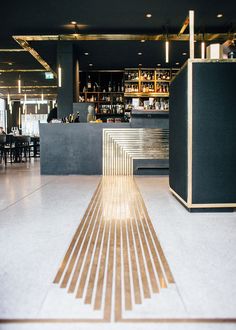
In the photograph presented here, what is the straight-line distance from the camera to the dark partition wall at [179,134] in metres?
3.49

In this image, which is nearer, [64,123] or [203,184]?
[203,184]

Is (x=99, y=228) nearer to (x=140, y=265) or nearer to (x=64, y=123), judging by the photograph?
(x=140, y=265)

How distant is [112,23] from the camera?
7.71 meters

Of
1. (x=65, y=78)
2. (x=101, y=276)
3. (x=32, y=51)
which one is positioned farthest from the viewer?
(x=32, y=51)

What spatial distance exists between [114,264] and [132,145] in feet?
17.5

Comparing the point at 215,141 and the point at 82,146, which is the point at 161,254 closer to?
the point at 215,141

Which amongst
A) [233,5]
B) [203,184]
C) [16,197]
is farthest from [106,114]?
[203,184]

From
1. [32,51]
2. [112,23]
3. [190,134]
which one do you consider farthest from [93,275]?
[32,51]

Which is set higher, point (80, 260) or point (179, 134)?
point (179, 134)

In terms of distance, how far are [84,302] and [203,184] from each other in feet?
7.05

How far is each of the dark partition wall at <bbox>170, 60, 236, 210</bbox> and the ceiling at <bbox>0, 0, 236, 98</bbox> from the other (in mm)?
3862

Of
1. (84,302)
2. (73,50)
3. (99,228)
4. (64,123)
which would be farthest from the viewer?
(73,50)

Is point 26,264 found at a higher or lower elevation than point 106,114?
lower

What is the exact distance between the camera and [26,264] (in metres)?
1.92
